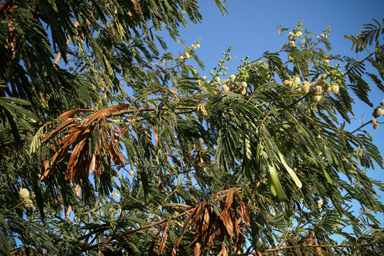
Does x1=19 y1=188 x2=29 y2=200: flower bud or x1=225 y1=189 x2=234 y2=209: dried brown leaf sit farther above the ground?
x1=19 y1=188 x2=29 y2=200: flower bud

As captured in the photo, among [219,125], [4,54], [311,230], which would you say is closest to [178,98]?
[219,125]

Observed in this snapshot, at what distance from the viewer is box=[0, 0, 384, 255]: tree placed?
1.48 metres

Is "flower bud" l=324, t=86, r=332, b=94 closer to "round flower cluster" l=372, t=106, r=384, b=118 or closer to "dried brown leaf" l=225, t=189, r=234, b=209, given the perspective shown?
"dried brown leaf" l=225, t=189, r=234, b=209

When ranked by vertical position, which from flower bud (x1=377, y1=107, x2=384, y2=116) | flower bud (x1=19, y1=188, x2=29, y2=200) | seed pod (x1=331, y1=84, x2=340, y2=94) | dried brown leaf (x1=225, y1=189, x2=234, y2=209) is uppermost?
flower bud (x1=19, y1=188, x2=29, y2=200)

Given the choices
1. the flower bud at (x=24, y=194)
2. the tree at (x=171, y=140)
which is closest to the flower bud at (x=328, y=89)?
the tree at (x=171, y=140)

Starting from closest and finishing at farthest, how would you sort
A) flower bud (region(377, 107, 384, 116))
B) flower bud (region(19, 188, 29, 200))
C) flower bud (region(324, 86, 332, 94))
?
1. flower bud (region(324, 86, 332, 94))
2. flower bud (region(377, 107, 384, 116))
3. flower bud (region(19, 188, 29, 200))

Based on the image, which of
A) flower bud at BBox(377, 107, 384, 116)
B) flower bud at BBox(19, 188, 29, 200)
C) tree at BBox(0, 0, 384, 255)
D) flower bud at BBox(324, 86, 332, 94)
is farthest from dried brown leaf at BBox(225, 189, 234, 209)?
flower bud at BBox(19, 188, 29, 200)

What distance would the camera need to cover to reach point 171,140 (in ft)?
7.33

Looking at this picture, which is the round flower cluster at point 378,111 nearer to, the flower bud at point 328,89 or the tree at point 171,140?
the tree at point 171,140

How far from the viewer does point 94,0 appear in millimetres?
1790

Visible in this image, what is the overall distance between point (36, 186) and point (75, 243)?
2.29 feet

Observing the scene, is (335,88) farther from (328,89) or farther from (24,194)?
(24,194)

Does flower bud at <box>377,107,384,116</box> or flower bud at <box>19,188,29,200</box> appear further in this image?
flower bud at <box>19,188,29,200</box>

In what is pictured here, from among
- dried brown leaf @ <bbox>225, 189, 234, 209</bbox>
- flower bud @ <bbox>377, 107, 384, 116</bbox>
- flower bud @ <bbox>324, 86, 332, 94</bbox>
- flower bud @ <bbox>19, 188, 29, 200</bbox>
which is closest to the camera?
flower bud @ <bbox>324, 86, 332, 94</bbox>
